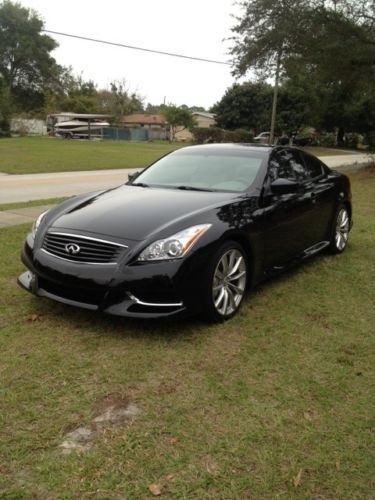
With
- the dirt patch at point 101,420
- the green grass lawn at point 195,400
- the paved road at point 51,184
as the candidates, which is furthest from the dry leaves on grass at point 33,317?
the paved road at point 51,184

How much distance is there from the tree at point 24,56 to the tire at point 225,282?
222 feet

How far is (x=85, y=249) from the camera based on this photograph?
3.65m

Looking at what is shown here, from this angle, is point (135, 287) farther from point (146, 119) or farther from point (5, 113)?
point (146, 119)

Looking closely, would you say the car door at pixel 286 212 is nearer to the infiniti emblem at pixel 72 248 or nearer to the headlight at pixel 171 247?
the headlight at pixel 171 247

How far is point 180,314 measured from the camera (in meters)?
3.59

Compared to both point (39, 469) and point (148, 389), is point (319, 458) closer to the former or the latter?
point (148, 389)

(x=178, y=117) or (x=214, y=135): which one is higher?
(x=178, y=117)

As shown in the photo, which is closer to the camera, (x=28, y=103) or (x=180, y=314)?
(x=180, y=314)

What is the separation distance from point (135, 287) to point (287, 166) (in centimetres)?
259

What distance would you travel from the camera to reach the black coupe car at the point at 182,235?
11.6 feet

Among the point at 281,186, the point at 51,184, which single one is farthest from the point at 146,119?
the point at 281,186

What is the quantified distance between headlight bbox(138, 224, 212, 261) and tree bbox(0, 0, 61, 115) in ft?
223

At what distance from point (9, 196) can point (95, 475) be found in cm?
947

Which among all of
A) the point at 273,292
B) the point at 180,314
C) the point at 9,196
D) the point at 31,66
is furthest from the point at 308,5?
the point at 31,66
